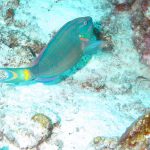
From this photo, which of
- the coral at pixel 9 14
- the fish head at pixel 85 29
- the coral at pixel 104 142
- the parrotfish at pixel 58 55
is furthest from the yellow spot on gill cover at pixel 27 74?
the coral at pixel 9 14

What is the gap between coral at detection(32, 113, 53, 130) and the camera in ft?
14.1

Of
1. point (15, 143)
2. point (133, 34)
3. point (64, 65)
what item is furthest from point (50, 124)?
point (133, 34)

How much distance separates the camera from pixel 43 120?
170 inches

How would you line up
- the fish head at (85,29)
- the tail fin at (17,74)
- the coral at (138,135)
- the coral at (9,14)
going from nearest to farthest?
the tail fin at (17,74)
the coral at (138,135)
the fish head at (85,29)
the coral at (9,14)

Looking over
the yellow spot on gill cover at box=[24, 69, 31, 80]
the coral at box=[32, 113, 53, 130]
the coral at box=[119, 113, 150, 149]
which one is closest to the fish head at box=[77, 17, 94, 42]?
the yellow spot on gill cover at box=[24, 69, 31, 80]

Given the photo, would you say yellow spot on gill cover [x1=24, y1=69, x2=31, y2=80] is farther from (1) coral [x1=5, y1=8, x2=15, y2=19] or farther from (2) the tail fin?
(1) coral [x1=5, y1=8, x2=15, y2=19]

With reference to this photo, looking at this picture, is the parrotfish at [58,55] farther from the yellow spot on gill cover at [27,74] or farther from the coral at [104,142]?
the coral at [104,142]

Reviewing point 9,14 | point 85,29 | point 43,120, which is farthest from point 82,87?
point 9,14

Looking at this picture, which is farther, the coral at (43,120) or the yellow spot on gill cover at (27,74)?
the coral at (43,120)

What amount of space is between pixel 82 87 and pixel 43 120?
1381 millimetres

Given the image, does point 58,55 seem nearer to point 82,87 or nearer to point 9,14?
point 82,87

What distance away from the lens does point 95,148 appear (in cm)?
424

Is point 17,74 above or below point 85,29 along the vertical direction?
below

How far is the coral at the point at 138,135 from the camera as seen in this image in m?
3.25
